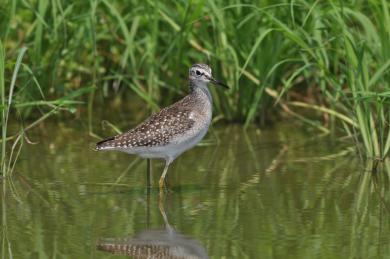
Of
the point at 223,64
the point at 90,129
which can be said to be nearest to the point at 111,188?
the point at 90,129

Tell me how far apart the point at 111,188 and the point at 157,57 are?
3705mm

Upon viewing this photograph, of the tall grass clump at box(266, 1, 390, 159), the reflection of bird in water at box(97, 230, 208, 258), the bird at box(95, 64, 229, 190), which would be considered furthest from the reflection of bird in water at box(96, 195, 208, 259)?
the tall grass clump at box(266, 1, 390, 159)

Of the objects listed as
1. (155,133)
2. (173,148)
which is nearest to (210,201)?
(173,148)

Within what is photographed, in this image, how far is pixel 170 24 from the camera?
12.4 m

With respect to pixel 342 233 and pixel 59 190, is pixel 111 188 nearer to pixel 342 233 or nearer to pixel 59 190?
pixel 59 190

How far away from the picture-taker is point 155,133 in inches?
400

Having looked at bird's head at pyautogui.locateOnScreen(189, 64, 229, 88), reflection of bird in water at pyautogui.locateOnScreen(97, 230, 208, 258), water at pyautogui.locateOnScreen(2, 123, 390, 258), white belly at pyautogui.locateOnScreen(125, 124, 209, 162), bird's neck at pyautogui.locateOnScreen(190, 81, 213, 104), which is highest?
bird's head at pyautogui.locateOnScreen(189, 64, 229, 88)

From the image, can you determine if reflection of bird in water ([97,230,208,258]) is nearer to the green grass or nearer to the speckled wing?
the speckled wing

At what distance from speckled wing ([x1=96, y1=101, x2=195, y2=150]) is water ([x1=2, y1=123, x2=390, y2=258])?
420 mm

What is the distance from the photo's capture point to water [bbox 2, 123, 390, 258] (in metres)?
8.05

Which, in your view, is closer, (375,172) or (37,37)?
(375,172)

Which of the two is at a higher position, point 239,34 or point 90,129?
point 239,34

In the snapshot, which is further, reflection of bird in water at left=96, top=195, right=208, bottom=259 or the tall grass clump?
the tall grass clump

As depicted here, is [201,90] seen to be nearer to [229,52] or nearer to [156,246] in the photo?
[229,52]
